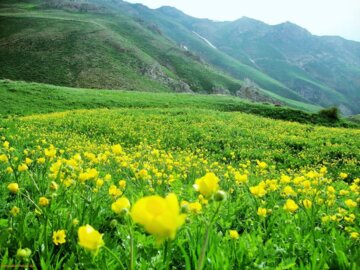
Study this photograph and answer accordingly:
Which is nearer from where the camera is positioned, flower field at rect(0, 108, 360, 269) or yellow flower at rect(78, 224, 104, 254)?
yellow flower at rect(78, 224, 104, 254)

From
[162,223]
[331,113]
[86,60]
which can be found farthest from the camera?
[86,60]

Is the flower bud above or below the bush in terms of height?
above

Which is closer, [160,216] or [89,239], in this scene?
[160,216]

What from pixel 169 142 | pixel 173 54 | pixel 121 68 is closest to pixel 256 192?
pixel 169 142

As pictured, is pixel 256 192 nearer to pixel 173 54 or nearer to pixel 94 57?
pixel 94 57

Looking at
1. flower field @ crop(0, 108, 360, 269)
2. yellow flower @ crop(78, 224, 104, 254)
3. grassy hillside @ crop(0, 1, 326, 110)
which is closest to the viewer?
yellow flower @ crop(78, 224, 104, 254)

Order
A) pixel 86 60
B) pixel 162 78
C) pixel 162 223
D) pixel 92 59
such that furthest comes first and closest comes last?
1. pixel 162 78
2. pixel 92 59
3. pixel 86 60
4. pixel 162 223

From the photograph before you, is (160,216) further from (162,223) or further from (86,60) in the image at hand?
(86,60)

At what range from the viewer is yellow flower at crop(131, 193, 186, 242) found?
3.56 ft

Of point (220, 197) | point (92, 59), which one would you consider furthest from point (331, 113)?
point (92, 59)

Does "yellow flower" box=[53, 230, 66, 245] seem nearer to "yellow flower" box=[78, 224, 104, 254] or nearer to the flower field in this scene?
the flower field

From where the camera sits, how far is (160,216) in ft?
3.61

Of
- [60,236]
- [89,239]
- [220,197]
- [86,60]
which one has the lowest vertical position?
[86,60]

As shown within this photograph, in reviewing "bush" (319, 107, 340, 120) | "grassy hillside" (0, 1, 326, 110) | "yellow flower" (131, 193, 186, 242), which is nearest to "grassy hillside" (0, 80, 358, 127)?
"bush" (319, 107, 340, 120)
